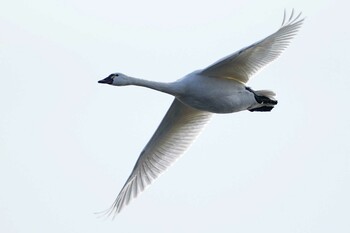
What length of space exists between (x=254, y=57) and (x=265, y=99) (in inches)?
38.2

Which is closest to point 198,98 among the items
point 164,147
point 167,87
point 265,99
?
point 167,87

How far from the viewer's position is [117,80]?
30.2m

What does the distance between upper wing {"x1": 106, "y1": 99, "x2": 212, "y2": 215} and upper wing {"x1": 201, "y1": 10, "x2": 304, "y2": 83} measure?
78.4 inches

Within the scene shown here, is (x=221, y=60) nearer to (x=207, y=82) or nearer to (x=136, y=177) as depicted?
(x=207, y=82)

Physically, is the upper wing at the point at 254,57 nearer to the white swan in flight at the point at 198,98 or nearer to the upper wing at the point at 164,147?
the white swan in flight at the point at 198,98

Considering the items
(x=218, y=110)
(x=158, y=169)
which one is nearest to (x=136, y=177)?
(x=158, y=169)

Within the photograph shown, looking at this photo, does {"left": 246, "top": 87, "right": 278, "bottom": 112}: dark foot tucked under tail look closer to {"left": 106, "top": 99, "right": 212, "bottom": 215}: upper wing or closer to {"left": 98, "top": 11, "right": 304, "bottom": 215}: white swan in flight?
{"left": 98, "top": 11, "right": 304, "bottom": 215}: white swan in flight

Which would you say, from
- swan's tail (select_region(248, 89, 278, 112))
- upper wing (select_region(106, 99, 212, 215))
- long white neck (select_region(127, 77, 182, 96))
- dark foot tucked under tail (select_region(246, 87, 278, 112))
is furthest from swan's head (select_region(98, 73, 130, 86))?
swan's tail (select_region(248, 89, 278, 112))

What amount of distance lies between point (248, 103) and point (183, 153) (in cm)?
302

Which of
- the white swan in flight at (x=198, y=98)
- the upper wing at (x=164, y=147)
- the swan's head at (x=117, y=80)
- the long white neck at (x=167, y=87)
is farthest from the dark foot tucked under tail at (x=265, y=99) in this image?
the swan's head at (x=117, y=80)

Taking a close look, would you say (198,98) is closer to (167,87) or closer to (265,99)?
(167,87)

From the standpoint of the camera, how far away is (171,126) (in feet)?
105

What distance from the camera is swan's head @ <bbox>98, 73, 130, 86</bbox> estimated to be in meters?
30.2

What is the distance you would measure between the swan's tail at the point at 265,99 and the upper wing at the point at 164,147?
7.23 feet
